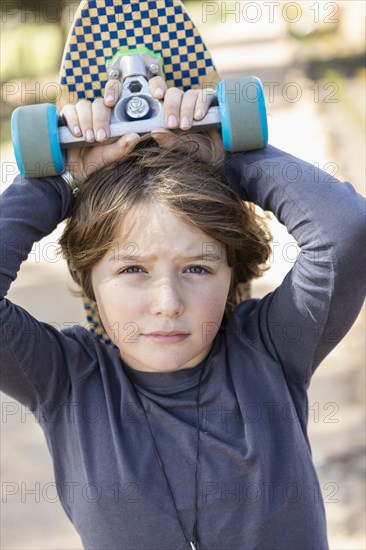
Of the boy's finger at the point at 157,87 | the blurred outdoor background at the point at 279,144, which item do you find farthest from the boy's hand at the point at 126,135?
the blurred outdoor background at the point at 279,144

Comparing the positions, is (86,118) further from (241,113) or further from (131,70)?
(241,113)

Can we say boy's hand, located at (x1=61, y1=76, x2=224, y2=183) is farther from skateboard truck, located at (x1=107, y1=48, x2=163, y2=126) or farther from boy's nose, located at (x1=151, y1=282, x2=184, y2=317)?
boy's nose, located at (x1=151, y1=282, x2=184, y2=317)

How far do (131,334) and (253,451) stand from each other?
1.35 feet

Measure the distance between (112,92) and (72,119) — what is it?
0.43 ft

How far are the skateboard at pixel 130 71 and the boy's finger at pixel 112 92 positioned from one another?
0.06 feet

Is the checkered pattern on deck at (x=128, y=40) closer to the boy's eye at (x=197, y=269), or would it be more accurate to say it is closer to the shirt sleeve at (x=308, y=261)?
the shirt sleeve at (x=308, y=261)

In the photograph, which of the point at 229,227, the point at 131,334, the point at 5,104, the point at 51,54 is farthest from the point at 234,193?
the point at 51,54

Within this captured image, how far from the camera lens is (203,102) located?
2.17 meters

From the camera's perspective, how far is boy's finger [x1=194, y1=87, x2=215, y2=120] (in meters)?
2.14

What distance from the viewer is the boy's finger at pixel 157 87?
2.19 metres

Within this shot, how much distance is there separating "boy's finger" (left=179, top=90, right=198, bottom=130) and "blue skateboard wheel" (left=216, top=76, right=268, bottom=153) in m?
0.07

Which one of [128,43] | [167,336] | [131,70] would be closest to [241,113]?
[131,70]

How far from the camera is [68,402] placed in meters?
2.19

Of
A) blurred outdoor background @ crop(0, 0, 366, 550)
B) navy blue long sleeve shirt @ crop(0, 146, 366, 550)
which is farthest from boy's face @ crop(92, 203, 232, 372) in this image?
blurred outdoor background @ crop(0, 0, 366, 550)
